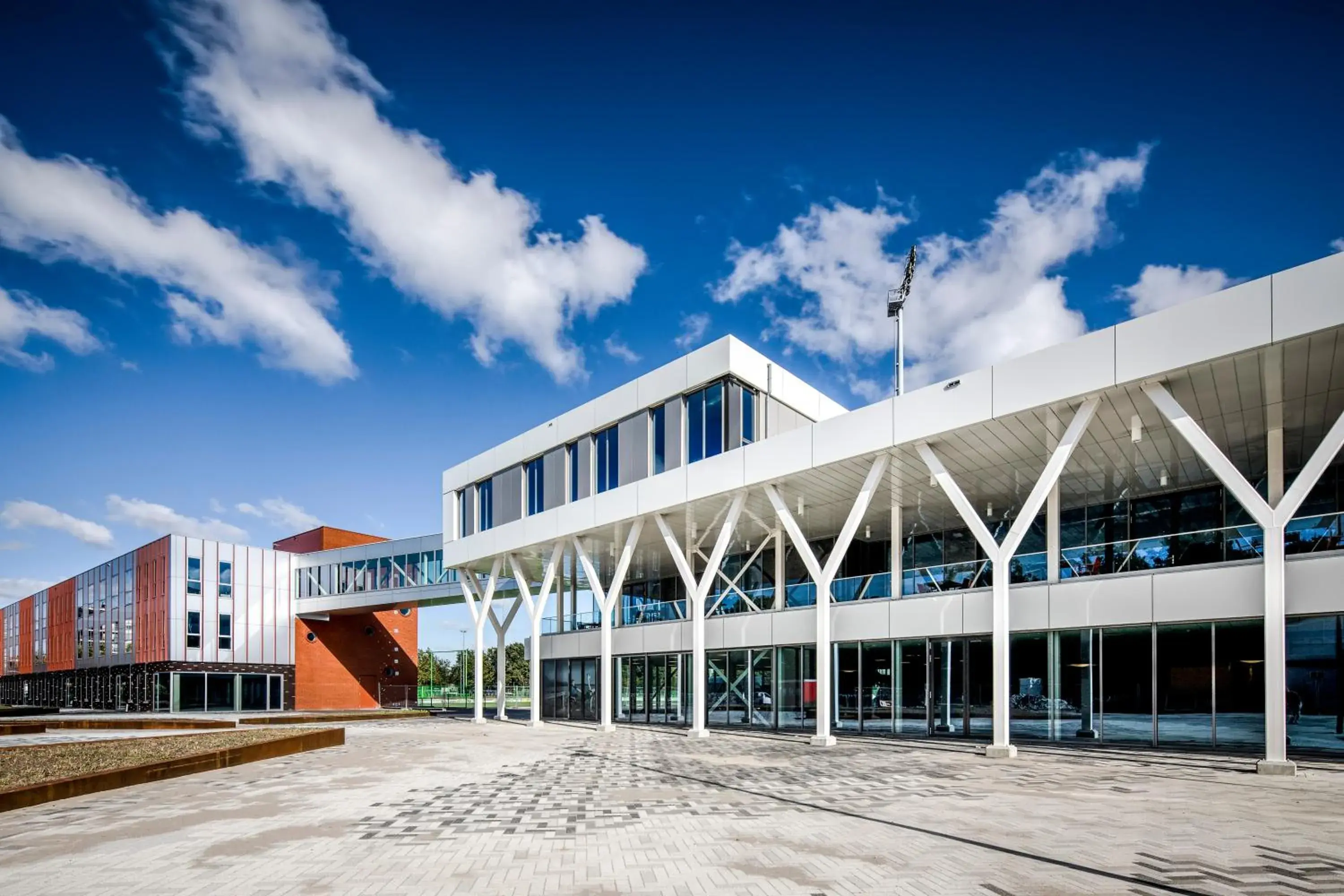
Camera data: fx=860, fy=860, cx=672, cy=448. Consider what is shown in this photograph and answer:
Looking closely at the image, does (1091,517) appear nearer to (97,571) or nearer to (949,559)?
(949,559)

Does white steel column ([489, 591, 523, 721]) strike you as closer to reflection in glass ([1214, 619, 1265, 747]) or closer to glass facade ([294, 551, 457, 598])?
glass facade ([294, 551, 457, 598])

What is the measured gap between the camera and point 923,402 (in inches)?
730

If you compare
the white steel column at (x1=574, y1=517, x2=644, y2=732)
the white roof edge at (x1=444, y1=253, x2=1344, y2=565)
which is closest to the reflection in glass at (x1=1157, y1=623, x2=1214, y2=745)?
the white roof edge at (x1=444, y1=253, x2=1344, y2=565)

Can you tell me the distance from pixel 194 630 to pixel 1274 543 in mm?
51135

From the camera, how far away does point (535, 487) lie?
34.7 m

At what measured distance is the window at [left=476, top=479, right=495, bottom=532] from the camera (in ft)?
121

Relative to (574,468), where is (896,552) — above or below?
below

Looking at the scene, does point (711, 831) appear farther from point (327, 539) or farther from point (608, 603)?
point (327, 539)

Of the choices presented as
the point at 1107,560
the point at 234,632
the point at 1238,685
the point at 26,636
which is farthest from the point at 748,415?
the point at 26,636

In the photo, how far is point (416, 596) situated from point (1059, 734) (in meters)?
35.9

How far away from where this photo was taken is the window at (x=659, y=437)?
28250 mm

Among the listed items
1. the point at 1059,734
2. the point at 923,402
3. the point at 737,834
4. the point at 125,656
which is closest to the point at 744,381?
the point at 923,402

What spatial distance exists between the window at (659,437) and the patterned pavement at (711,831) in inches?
509

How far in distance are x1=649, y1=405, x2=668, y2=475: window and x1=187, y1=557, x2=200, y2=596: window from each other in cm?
3398
